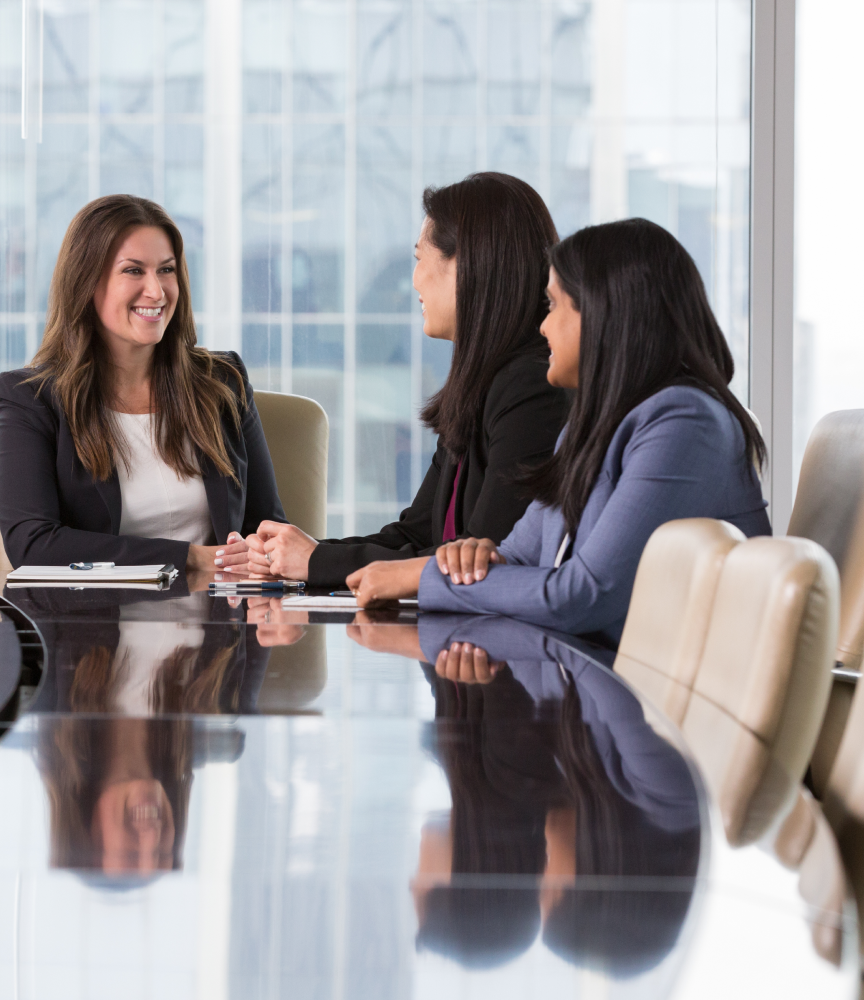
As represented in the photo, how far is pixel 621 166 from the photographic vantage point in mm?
3816

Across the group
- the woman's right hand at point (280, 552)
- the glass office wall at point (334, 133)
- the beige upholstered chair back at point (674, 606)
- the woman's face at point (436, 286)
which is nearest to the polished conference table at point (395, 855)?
the beige upholstered chair back at point (674, 606)

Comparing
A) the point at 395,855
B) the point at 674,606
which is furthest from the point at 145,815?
the point at 674,606

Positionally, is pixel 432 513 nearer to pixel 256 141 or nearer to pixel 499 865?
pixel 499 865

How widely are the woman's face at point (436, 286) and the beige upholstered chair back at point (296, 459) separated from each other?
1.18m

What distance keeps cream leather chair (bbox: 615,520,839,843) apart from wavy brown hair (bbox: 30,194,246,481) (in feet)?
5.99

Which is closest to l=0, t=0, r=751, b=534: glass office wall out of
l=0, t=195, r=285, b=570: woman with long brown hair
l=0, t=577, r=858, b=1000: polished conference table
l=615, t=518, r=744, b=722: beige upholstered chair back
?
l=0, t=195, r=285, b=570: woman with long brown hair

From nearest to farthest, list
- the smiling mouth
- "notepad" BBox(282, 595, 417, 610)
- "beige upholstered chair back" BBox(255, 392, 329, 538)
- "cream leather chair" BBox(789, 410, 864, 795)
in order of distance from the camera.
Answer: the smiling mouth, "cream leather chair" BBox(789, 410, 864, 795), "notepad" BBox(282, 595, 417, 610), "beige upholstered chair back" BBox(255, 392, 329, 538)

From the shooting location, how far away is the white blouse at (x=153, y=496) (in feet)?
8.45

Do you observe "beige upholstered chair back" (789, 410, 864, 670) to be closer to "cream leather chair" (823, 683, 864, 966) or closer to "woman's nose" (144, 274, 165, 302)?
"cream leather chair" (823, 683, 864, 966)

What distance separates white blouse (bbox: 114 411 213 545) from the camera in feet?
8.45

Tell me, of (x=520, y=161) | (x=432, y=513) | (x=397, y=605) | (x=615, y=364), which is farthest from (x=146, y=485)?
(x=520, y=161)

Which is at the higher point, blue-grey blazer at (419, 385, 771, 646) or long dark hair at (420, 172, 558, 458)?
long dark hair at (420, 172, 558, 458)

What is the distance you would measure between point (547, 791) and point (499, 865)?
0.40ft

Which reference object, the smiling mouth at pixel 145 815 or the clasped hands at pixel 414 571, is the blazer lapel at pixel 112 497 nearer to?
the clasped hands at pixel 414 571
